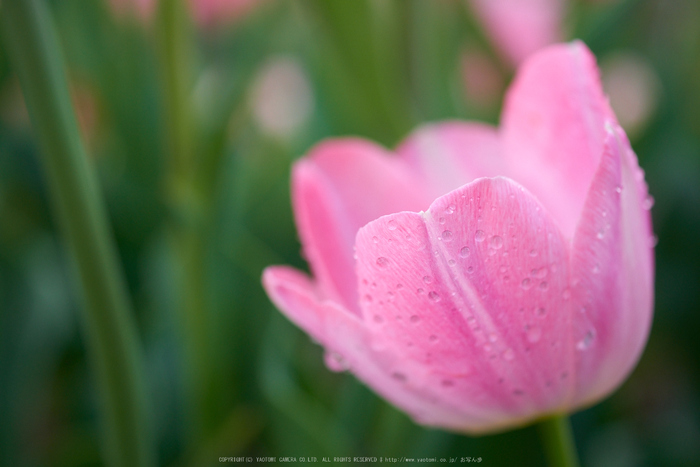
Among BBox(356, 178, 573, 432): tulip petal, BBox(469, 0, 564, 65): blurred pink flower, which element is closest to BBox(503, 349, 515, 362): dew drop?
BBox(356, 178, 573, 432): tulip petal

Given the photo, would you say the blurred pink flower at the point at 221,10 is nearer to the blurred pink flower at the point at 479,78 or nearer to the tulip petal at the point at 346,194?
the blurred pink flower at the point at 479,78

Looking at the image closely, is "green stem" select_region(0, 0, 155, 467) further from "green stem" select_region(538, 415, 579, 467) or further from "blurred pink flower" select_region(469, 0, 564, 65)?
"blurred pink flower" select_region(469, 0, 564, 65)

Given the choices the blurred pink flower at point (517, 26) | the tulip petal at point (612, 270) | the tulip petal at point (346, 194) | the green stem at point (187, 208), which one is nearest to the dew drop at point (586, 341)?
the tulip petal at point (612, 270)

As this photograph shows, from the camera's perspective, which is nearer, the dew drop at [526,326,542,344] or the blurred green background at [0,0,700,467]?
the dew drop at [526,326,542,344]

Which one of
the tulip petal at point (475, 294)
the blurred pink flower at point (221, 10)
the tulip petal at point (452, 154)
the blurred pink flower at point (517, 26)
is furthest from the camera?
the blurred pink flower at point (221, 10)

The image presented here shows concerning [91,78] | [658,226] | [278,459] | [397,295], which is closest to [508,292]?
[397,295]

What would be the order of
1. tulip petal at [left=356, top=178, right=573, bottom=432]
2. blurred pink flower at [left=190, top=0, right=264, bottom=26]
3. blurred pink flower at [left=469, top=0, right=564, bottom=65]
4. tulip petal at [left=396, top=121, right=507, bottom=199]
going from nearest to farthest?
1. tulip petal at [left=356, top=178, right=573, bottom=432]
2. tulip petal at [left=396, top=121, right=507, bottom=199]
3. blurred pink flower at [left=469, top=0, right=564, bottom=65]
4. blurred pink flower at [left=190, top=0, right=264, bottom=26]

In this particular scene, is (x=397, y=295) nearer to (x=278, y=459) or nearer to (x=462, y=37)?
(x=278, y=459)
